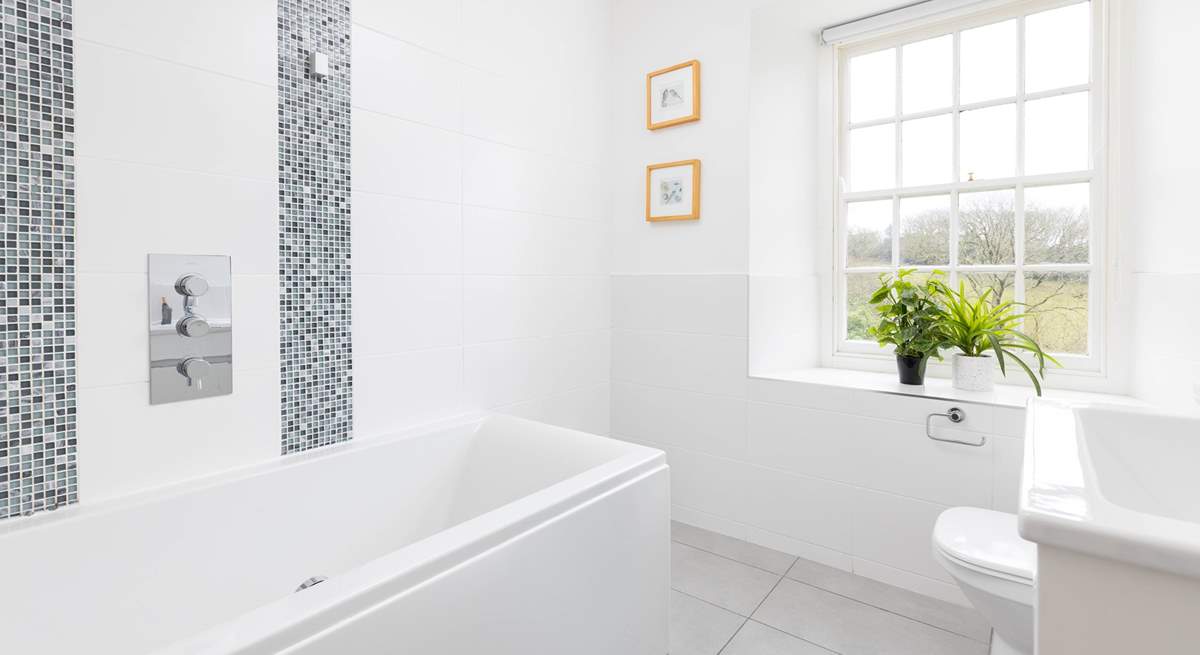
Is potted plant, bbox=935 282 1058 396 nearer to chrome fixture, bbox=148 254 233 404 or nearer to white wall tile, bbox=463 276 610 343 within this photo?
white wall tile, bbox=463 276 610 343

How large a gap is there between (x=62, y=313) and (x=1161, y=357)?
3.04m

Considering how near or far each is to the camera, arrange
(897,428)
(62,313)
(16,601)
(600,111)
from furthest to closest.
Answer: (600,111) < (897,428) < (62,313) < (16,601)

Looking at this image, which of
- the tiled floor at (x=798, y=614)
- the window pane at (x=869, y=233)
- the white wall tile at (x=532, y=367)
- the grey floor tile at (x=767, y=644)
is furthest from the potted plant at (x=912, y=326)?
the white wall tile at (x=532, y=367)

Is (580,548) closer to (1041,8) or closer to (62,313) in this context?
(62,313)

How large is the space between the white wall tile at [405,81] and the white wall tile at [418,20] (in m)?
0.03

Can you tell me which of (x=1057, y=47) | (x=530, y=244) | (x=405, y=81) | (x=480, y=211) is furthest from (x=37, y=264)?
(x=1057, y=47)

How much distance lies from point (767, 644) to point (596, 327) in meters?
1.54

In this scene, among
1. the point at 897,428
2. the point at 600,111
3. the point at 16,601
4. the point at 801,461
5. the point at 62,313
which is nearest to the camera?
the point at 16,601

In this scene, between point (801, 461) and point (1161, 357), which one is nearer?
point (1161, 357)

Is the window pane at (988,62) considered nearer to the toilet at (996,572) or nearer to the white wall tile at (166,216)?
the toilet at (996,572)

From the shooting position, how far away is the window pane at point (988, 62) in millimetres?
2256

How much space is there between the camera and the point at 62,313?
124 cm

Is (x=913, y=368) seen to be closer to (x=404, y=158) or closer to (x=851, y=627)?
(x=851, y=627)

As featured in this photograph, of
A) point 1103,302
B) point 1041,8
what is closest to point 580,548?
point 1103,302
